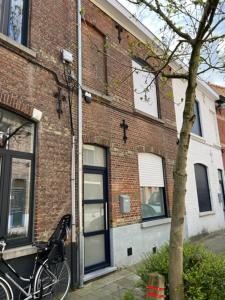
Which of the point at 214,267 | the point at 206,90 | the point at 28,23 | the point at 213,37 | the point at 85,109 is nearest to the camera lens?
the point at 214,267

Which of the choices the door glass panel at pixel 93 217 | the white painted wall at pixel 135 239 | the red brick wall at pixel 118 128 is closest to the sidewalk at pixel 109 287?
the white painted wall at pixel 135 239

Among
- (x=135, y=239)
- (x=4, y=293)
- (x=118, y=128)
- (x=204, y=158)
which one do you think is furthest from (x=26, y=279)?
(x=204, y=158)

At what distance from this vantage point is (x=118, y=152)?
23.1 feet

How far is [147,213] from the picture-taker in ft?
25.7

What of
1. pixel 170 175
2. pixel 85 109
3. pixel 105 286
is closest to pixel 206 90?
pixel 170 175

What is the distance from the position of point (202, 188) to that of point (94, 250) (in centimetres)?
693

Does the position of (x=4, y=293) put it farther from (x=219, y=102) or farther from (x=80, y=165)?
(x=219, y=102)

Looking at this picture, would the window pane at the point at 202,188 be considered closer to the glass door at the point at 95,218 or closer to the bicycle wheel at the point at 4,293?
the glass door at the point at 95,218

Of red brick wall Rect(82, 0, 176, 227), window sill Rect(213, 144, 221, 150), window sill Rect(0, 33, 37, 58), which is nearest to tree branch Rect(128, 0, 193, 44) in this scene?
red brick wall Rect(82, 0, 176, 227)

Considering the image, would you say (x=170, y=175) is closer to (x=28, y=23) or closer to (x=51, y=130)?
(x=51, y=130)

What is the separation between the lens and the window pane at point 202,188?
11.0 meters

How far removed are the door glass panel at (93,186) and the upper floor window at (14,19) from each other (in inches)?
129

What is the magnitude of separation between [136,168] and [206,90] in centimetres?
826

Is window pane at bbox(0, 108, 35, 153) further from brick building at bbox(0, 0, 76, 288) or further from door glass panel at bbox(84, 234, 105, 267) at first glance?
door glass panel at bbox(84, 234, 105, 267)
